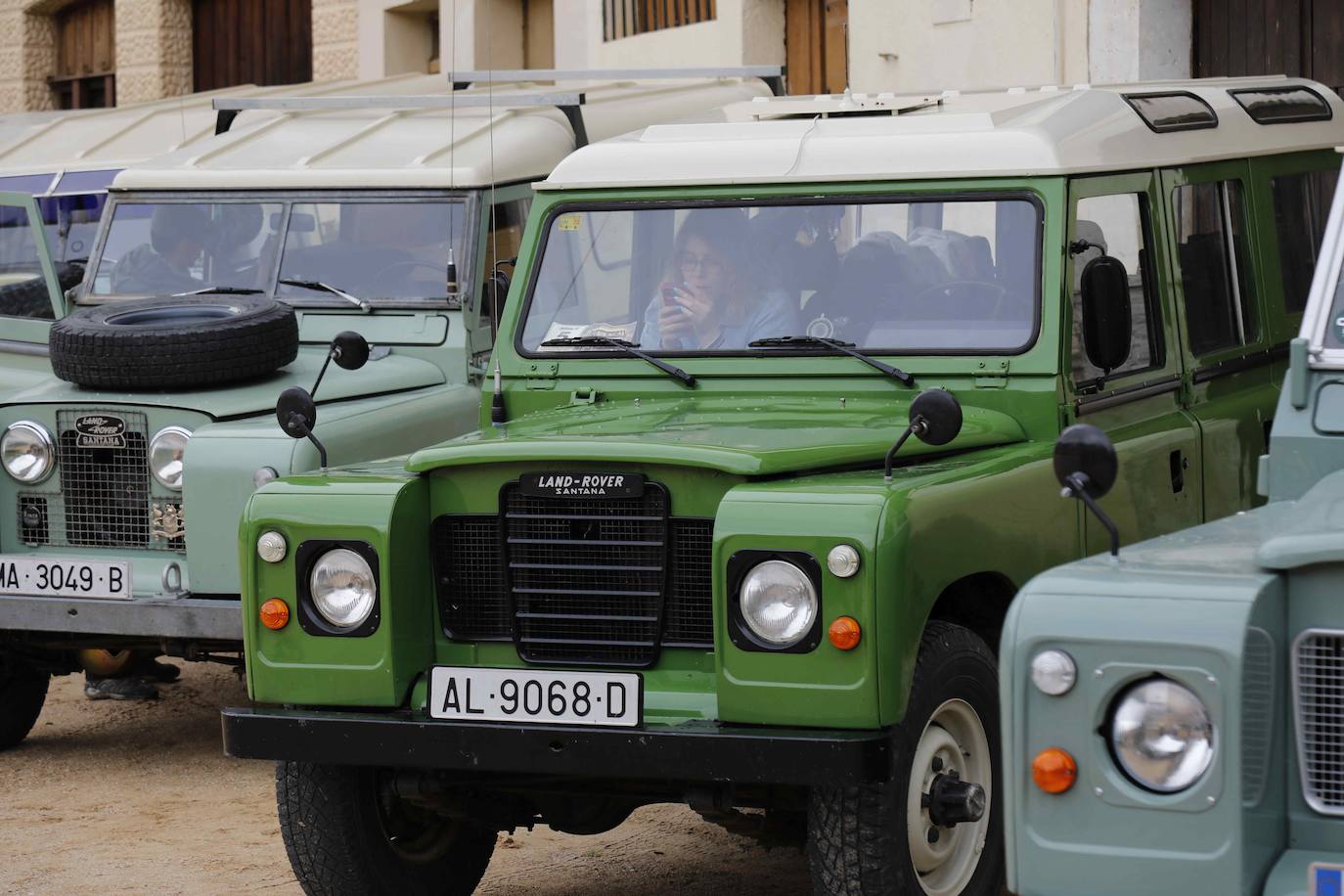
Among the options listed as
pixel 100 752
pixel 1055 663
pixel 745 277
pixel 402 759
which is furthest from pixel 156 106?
pixel 1055 663

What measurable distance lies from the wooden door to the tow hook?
29.6 ft

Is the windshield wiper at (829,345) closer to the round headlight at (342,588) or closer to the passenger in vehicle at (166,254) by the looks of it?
the round headlight at (342,588)

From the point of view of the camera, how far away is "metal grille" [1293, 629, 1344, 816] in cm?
327

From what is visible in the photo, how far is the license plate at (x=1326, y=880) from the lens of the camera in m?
3.20

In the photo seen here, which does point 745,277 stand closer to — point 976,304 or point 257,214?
point 976,304

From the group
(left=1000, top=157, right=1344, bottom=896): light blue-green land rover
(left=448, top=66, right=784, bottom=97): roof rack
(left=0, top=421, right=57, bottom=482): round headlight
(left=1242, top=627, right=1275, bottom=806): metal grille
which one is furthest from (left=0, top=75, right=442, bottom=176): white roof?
(left=1242, top=627, right=1275, bottom=806): metal grille

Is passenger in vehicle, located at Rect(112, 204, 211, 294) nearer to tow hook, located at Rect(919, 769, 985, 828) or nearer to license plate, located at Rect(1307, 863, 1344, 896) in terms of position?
tow hook, located at Rect(919, 769, 985, 828)

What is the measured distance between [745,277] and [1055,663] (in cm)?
246

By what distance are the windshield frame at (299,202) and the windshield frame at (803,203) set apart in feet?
5.62

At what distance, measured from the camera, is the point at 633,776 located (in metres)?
4.66

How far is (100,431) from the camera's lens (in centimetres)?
711

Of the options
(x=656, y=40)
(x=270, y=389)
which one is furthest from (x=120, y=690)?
(x=656, y=40)

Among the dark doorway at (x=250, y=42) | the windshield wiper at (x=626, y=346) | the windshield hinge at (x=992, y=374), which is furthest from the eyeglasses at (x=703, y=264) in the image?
the dark doorway at (x=250, y=42)

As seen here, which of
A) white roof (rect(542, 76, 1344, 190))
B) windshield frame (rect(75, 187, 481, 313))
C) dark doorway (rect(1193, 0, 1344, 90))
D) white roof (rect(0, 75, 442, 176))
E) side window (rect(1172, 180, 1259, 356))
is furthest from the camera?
white roof (rect(0, 75, 442, 176))
